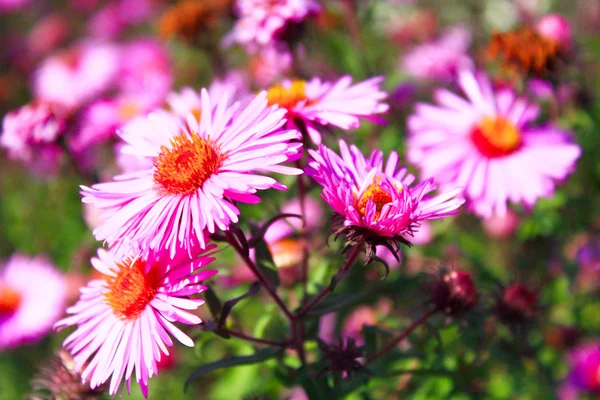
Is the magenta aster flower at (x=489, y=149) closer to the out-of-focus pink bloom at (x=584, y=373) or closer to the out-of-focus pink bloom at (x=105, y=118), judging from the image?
the out-of-focus pink bloom at (x=584, y=373)

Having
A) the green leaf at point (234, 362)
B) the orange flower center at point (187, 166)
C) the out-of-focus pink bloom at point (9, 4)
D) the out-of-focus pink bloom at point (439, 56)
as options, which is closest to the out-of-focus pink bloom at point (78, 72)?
the out-of-focus pink bloom at point (9, 4)

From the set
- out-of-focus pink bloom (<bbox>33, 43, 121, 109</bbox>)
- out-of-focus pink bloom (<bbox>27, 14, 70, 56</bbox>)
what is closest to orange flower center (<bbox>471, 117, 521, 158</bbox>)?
out-of-focus pink bloom (<bbox>33, 43, 121, 109</bbox>)

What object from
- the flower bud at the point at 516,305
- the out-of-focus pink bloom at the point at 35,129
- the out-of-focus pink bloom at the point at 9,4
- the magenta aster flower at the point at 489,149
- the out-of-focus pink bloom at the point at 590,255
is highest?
the out-of-focus pink bloom at the point at 9,4

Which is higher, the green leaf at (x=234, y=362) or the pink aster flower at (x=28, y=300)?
the green leaf at (x=234, y=362)

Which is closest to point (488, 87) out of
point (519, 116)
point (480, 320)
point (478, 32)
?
point (519, 116)

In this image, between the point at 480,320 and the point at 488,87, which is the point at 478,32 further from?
the point at 480,320

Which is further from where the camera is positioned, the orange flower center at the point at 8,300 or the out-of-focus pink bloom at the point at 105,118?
the orange flower center at the point at 8,300

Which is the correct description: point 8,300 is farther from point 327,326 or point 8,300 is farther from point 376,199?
point 376,199
